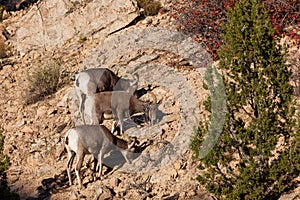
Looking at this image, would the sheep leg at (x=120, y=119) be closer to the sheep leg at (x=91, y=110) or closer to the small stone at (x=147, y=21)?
the sheep leg at (x=91, y=110)

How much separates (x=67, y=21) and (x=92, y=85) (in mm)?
6214

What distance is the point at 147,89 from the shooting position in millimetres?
13875

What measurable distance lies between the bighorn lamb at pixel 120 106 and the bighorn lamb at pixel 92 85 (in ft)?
0.63

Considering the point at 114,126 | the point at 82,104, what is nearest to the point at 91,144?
the point at 114,126

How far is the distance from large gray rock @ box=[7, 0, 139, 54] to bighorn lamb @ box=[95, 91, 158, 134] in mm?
4937

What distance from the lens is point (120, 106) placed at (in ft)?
40.9

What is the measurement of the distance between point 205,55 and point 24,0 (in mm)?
11561

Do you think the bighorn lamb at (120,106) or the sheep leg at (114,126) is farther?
the bighorn lamb at (120,106)

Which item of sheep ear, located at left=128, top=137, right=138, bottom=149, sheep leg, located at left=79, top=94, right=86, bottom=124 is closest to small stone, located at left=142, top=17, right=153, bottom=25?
sheep leg, located at left=79, top=94, right=86, bottom=124

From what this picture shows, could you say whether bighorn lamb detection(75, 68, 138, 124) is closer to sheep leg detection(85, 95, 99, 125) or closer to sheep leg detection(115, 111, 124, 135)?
sheep leg detection(85, 95, 99, 125)

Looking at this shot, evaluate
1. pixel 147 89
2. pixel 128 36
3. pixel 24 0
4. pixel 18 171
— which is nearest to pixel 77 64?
pixel 128 36

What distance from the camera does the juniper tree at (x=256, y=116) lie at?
8.31 meters

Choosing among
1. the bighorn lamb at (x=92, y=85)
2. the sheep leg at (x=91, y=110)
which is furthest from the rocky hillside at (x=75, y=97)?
the sheep leg at (x=91, y=110)

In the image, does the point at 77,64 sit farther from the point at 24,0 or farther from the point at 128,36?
the point at 24,0
